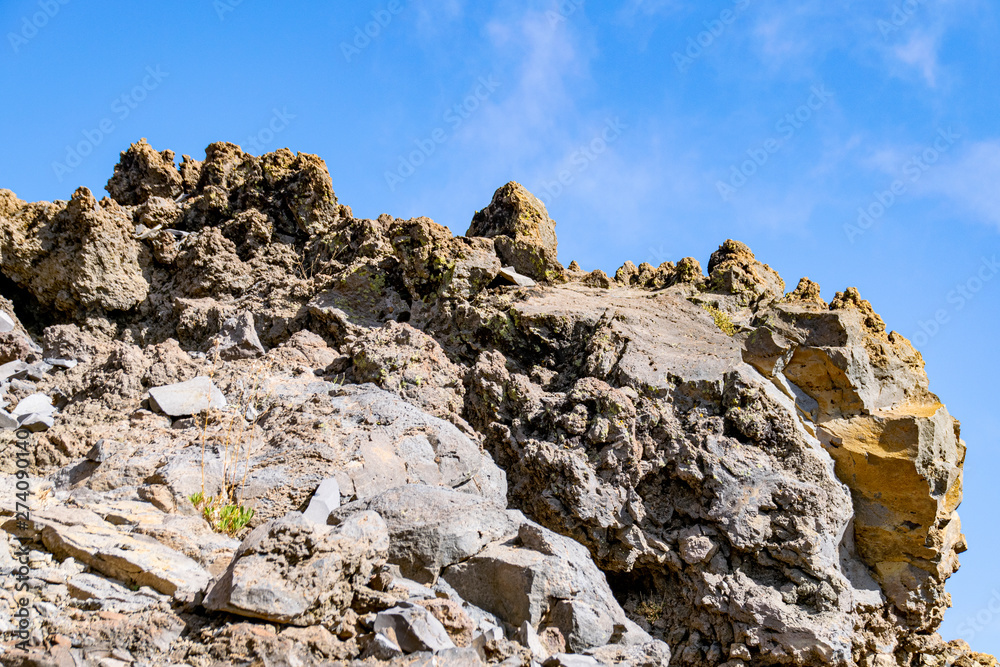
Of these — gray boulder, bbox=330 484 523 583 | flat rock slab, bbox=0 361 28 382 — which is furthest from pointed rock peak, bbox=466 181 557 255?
flat rock slab, bbox=0 361 28 382

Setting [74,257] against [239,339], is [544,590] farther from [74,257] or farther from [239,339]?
[74,257]

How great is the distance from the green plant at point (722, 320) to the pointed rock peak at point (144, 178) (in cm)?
701

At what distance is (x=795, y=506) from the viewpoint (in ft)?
18.7

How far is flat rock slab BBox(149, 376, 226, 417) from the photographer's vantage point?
6000mm

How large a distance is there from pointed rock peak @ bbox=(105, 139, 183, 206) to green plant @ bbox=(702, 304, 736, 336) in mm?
7006

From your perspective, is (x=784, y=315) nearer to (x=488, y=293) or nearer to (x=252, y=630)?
(x=488, y=293)

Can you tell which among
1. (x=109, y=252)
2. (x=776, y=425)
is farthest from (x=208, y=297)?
(x=776, y=425)

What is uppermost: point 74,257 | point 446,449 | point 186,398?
point 74,257

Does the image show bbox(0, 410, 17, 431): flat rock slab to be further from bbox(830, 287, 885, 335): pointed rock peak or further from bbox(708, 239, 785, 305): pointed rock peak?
bbox(830, 287, 885, 335): pointed rock peak

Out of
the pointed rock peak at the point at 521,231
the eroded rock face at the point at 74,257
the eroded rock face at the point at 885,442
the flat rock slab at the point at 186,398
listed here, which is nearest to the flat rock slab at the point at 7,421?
the flat rock slab at the point at 186,398

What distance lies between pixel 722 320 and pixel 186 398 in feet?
16.7

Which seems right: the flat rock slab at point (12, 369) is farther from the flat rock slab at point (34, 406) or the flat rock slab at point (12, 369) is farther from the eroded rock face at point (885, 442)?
the eroded rock face at point (885, 442)

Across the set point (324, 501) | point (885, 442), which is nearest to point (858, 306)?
point (885, 442)

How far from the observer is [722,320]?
7.28 metres
